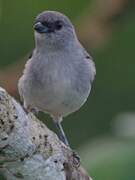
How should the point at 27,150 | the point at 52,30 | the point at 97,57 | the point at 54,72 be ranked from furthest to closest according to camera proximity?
the point at 97,57
the point at 52,30
the point at 54,72
the point at 27,150

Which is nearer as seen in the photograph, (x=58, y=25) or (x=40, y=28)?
(x=40, y=28)

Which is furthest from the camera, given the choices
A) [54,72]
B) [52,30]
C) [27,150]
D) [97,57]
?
[97,57]

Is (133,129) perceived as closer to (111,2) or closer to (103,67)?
(111,2)

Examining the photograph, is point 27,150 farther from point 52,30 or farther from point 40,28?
point 52,30

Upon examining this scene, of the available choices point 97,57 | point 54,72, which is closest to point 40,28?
point 54,72

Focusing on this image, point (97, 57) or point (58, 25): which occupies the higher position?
point (58, 25)

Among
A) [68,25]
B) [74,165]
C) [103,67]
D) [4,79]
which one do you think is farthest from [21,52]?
[74,165]

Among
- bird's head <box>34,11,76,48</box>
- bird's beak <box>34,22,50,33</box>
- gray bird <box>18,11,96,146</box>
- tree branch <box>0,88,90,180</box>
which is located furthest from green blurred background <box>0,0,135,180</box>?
tree branch <box>0,88,90,180</box>
